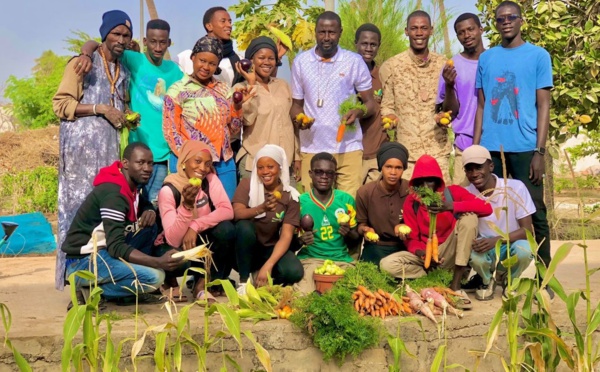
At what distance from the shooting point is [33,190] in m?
14.1

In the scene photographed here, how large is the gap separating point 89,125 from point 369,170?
91.3 inches

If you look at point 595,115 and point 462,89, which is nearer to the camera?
point 462,89

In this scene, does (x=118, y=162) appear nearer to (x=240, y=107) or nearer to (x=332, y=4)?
(x=240, y=107)

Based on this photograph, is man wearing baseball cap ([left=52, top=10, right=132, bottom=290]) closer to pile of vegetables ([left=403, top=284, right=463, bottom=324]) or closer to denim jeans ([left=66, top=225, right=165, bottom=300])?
denim jeans ([left=66, top=225, right=165, bottom=300])

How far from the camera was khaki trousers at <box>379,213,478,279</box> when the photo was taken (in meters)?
6.17

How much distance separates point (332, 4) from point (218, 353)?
7.26 metres

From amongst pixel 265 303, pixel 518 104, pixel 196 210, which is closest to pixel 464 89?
pixel 518 104

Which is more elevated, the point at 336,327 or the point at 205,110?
the point at 205,110

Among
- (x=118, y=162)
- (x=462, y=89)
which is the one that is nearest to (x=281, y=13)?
(x=462, y=89)

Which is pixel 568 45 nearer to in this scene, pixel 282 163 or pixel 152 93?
pixel 282 163

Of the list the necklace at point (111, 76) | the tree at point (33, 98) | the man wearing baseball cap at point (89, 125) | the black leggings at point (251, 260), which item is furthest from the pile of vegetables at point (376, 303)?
the tree at point (33, 98)

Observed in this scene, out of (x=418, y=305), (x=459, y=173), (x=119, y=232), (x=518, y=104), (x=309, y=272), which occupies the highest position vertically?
(x=518, y=104)

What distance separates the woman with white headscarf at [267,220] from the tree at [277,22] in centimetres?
518

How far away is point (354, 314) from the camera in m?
5.42
